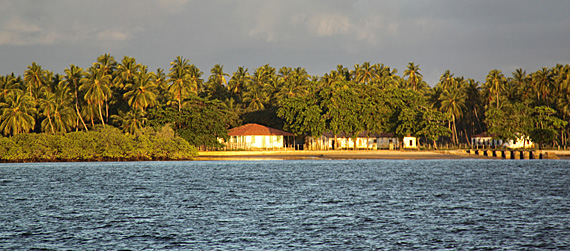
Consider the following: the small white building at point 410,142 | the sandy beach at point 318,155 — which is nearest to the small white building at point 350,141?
the small white building at point 410,142

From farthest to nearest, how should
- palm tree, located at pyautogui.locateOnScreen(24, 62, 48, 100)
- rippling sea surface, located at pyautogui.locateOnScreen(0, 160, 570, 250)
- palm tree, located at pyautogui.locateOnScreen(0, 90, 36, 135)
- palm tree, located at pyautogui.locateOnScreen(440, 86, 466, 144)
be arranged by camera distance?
palm tree, located at pyautogui.locateOnScreen(440, 86, 466, 144), palm tree, located at pyautogui.locateOnScreen(24, 62, 48, 100), palm tree, located at pyautogui.locateOnScreen(0, 90, 36, 135), rippling sea surface, located at pyautogui.locateOnScreen(0, 160, 570, 250)

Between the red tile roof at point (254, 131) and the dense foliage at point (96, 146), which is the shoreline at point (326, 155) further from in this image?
the dense foliage at point (96, 146)

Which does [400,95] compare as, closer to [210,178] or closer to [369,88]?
[369,88]

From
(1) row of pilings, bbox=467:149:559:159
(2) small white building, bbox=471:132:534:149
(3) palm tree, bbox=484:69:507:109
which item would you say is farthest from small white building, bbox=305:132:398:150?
(3) palm tree, bbox=484:69:507:109

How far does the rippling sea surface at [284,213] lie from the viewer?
71.7ft

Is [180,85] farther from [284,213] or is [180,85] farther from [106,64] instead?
[284,213]

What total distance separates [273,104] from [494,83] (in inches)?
1680

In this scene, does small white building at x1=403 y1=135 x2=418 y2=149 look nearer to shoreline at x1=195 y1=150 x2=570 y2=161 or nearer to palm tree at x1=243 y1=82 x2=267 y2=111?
shoreline at x1=195 y1=150 x2=570 y2=161

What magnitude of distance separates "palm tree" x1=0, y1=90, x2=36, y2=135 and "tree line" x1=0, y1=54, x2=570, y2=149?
15 centimetres

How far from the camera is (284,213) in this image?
29.9 m

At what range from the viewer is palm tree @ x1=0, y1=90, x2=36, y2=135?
81.4 metres

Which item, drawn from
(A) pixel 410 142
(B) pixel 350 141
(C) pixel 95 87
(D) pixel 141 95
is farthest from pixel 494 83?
(C) pixel 95 87

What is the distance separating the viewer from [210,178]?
53.9m

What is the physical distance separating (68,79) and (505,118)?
2920 inches
